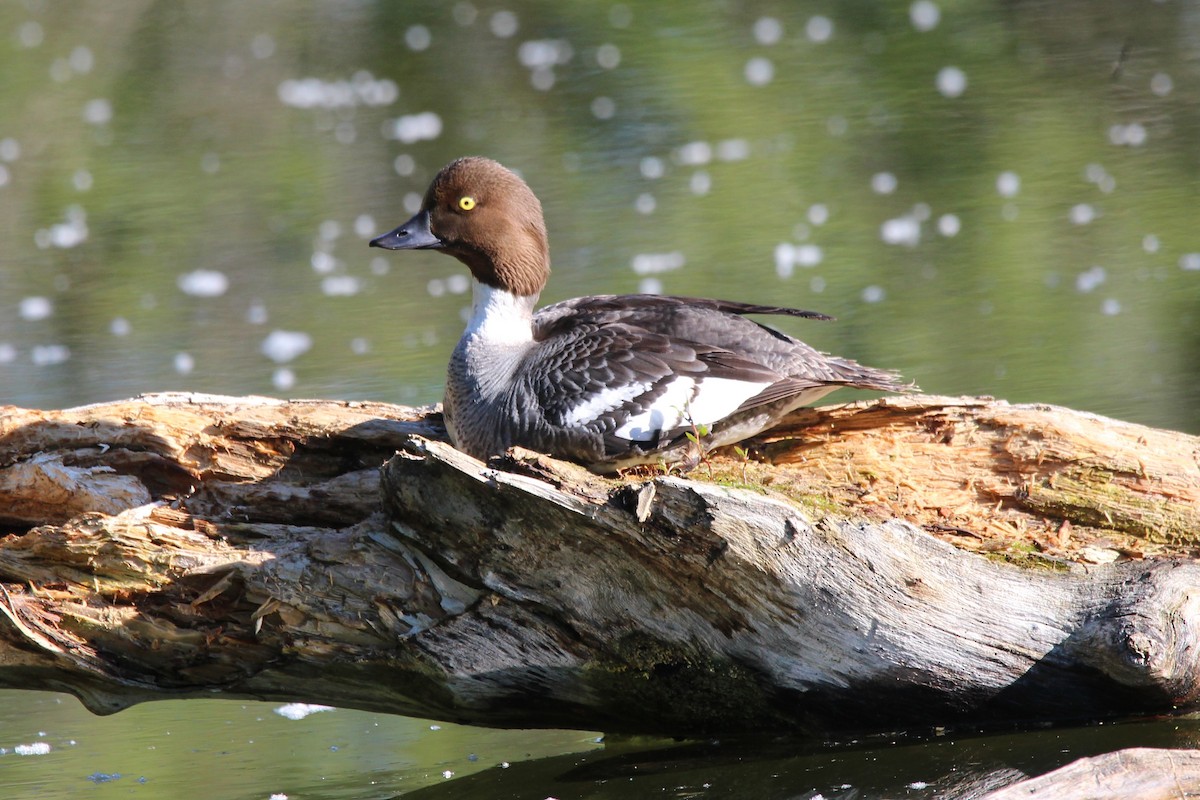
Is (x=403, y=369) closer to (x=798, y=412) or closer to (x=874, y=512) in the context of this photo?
(x=798, y=412)

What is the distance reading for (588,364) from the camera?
13.5 ft

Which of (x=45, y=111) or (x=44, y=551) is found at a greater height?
(x=45, y=111)

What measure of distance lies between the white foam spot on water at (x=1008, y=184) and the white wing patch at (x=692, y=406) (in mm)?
6236

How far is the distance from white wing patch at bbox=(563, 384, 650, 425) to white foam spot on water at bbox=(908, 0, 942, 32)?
395 inches

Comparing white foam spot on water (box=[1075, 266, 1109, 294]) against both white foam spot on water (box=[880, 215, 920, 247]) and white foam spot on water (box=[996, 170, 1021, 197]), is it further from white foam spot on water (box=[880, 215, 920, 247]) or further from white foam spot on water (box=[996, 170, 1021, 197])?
white foam spot on water (box=[996, 170, 1021, 197])

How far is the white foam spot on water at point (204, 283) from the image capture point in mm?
8898

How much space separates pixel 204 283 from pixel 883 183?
4.81m

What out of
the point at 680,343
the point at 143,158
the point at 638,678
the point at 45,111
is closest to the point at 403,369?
the point at 680,343

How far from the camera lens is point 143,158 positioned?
1159cm

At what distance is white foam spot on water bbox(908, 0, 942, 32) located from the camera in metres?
13.0

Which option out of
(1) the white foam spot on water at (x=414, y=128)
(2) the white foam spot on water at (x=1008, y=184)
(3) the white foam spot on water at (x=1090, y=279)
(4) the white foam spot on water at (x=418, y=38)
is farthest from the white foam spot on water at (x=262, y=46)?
(3) the white foam spot on water at (x=1090, y=279)

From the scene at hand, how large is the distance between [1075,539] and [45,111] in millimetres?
11712

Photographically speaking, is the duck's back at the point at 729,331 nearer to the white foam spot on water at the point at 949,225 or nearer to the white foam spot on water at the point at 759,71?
the white foam spot on water at the point at 949,225

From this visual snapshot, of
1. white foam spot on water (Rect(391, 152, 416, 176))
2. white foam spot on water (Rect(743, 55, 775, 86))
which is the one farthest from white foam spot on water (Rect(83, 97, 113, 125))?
white foam spot on water (Rect(743, 55, 775, 86))
